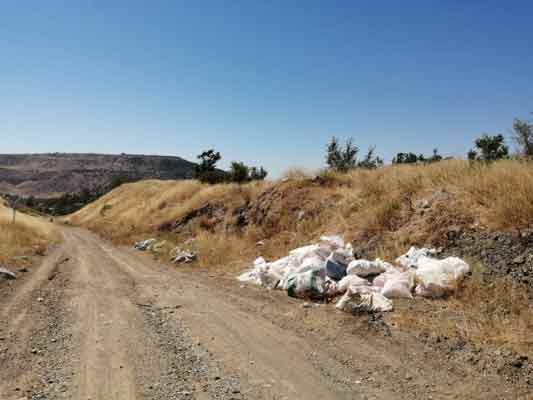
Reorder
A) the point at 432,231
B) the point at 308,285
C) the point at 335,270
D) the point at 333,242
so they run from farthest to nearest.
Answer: the point at 333,242, the point at 432,231, the point at 335,270, the point at 308,285

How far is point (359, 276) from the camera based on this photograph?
21.4 ft

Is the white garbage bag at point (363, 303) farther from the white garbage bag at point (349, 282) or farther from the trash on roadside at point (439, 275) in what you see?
the trash on roadside at point (439, 275)

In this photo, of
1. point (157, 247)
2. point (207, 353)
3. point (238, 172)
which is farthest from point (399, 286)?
point (238, 172)

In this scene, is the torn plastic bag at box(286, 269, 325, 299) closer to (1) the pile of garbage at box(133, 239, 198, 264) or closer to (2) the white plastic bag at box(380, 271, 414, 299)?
(2) the white plastic bag at box(380, 271, 414, 299)

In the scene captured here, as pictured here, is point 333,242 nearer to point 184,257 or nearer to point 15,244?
point 184,257

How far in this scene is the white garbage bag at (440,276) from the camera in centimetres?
540

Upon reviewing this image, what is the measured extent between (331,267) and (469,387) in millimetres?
3691

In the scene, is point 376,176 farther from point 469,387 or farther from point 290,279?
point 469,387

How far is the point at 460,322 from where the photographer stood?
4.50m

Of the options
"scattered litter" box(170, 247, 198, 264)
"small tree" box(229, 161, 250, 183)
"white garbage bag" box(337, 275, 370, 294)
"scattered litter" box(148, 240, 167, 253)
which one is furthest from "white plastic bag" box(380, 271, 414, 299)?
"small tree" box(229, 161, 250, 183)

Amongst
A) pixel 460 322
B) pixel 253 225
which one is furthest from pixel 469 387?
pixel 253 225

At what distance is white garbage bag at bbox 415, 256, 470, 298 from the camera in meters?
5.40

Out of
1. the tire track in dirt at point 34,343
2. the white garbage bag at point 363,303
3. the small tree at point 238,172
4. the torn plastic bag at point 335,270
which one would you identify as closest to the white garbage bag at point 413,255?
the torn plastic bag at point 335,270

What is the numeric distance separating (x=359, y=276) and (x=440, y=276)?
4.94 ft
